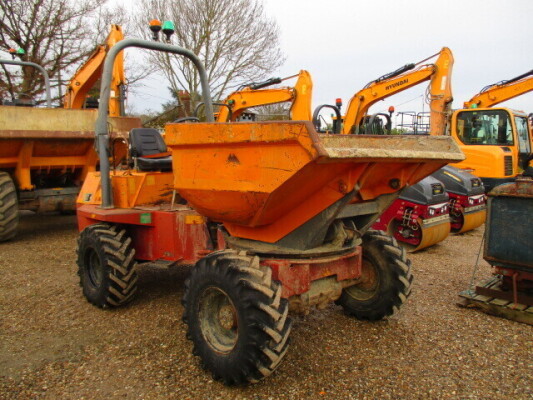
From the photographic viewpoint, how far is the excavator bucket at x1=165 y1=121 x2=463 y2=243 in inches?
96.7

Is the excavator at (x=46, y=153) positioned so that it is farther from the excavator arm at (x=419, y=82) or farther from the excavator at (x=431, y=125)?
the excavator arm at (x=419, y=82)

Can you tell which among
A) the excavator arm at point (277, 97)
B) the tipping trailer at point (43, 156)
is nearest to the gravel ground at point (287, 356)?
the tipping trailer at point (43, 156)

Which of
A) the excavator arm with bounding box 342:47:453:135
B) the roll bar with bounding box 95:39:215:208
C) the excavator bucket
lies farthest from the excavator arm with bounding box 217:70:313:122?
the excavator bucket

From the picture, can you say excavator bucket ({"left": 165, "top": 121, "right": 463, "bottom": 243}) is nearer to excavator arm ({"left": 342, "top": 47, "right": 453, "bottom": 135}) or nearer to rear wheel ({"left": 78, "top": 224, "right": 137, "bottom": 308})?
rear wheel ({"left": 78, "top": 224, "right": 137, "bottom": 308})

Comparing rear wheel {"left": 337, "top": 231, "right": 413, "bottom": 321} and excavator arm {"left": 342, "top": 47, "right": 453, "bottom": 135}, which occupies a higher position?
excavator arm {"left": 342, "top": 47, "right": 453, "bottom": 135}

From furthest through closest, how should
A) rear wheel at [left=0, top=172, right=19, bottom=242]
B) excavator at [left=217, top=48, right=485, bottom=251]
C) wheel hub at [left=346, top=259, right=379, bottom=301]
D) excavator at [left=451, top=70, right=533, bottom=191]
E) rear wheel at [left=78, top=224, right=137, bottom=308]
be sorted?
excavator at [left=451, top=70, right=533, bottom=191], rear wheel at [left=0, top=172, right=19, bottom=242], excavator at [left=217, top=48, right=485, bottom=251], rear wheel at [left=78, top=224, right=137, bottom=308], wheel hub at [left=346, top=259, right=379, bottom=301]

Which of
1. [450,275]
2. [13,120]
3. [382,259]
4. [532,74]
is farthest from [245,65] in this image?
[382,259]

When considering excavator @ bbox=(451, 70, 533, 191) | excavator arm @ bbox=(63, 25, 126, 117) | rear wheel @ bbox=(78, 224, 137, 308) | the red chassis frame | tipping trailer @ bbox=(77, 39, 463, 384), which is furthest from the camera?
excavator @ bbox=(451, 70, 533, 191)

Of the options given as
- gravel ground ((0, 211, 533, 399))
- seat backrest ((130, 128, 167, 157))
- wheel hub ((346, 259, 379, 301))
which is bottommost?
gravel ground ((0, 211, 533, 399))

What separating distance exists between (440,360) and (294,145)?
1.92 meters

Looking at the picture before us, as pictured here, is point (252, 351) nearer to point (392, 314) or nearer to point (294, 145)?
point (294, 145)

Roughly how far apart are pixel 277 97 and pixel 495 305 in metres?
6.73

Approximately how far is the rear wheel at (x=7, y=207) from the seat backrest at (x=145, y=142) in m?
3.30

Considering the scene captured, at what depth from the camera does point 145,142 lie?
4.45 metres
